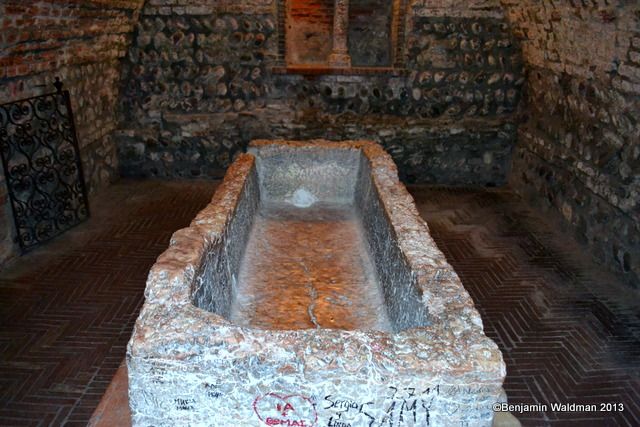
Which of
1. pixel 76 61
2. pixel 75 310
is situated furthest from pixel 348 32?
pixel 75 310

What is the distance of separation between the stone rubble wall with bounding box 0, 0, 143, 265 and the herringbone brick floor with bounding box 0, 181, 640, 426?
3.10ft

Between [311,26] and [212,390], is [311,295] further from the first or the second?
[311,26]

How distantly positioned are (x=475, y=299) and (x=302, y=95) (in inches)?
195

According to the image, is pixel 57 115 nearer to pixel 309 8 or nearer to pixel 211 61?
pixel 211 61

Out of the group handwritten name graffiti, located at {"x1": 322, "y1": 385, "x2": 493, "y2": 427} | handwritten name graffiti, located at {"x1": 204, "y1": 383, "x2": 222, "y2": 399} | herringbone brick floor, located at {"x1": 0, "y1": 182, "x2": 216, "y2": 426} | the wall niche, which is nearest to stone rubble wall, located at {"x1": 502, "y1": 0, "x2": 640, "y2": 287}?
the wall niche

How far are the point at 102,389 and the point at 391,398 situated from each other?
2.55m

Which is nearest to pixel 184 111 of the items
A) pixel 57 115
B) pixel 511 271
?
pixel 57 115

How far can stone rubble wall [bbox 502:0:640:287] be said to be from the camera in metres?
5.69

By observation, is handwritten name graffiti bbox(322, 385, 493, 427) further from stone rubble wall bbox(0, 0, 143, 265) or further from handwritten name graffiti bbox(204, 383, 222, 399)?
stone rubble wall bbox(0, 0, 143, 265)

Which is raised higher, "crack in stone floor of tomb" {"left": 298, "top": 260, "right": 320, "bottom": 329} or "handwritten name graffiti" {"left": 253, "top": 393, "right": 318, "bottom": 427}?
"handwritten name graffiti" {"left": 253, "top": 393, "right": 318, "bottom": 427}

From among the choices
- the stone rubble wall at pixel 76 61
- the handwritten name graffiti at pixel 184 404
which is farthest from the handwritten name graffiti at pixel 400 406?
the stone rubble wall at pixel 76 61

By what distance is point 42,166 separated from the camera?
6.20 m

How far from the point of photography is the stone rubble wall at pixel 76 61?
5.53 m

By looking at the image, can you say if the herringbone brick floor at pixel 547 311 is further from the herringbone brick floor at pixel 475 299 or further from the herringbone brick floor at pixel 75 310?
the herringbone brick floor at pixel 75 310
